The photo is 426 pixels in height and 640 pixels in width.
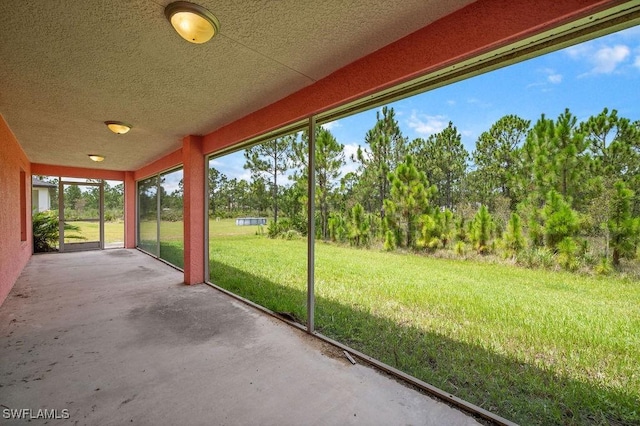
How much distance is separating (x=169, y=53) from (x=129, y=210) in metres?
8.42

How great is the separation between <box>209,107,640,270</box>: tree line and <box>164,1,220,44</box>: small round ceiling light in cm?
135

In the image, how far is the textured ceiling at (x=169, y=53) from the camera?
1679 millimetres

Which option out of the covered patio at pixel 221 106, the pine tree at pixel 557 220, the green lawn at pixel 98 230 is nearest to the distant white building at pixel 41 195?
the green lawn at pixel 98 230

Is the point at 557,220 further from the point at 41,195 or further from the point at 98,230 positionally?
the point at 41,195

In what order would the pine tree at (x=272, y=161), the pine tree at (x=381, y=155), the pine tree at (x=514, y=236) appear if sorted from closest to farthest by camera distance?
the pine tree at (x=514, y=236)
the pine tree at (x=381, y=155)
the pine tree at (x=272, y=161)

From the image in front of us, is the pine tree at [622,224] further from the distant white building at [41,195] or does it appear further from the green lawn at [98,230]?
the distant white building at [41,195]

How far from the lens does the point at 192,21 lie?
1696 millimetres

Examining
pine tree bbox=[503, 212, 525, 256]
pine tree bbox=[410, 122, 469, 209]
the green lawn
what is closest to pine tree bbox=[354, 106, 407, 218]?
pine tree bbox=[410, 122, 469, 209]

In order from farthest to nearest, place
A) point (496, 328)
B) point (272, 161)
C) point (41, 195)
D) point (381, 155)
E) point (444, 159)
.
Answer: point (272, 161) < point (41, 195) < point (381, 155) < point (444, 159) < point (496, 328)

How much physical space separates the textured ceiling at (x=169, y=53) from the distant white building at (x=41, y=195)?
6128 millimetres

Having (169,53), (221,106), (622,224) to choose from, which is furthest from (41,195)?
(622,224)

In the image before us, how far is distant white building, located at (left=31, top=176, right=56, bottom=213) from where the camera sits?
8258 mm

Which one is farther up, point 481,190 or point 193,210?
point 481,190

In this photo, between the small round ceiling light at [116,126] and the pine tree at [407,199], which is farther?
the pine tree at [407,199]
